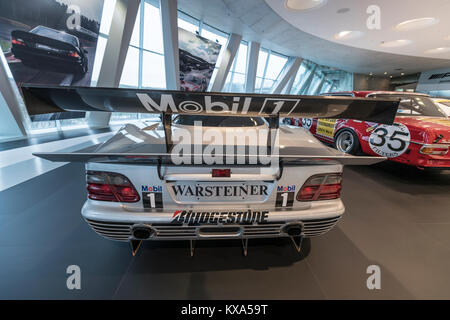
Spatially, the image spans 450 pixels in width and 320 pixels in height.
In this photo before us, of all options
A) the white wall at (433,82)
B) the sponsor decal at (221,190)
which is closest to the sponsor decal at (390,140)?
the sponsor decal at (221,190)

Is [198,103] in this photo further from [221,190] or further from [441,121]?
[441,121]

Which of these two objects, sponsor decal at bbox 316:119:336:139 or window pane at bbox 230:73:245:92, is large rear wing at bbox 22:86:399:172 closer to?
sponsor decal at bbox 316:119:336:139

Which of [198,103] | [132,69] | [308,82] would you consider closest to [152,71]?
[132,69]

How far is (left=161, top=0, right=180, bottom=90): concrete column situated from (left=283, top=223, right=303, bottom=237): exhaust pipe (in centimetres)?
924

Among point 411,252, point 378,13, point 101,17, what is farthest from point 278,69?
point 411,252

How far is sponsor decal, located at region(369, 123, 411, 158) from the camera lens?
2.86 metres

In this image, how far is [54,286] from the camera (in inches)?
48.3

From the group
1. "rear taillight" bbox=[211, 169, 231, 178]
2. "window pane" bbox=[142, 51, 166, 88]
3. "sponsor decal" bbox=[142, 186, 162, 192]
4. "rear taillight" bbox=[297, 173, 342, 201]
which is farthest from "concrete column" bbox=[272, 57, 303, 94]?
"sponsor decal" bbox=[142, 186, 162, 192]

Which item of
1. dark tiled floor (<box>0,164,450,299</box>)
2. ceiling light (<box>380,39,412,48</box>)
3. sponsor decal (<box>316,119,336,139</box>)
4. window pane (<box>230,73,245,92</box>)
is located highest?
ceiling light (<box>380,39,412,48</box>)

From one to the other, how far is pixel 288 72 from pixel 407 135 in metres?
17.2

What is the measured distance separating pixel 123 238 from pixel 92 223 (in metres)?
0.20

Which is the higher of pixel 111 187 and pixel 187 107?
pixel 187 107

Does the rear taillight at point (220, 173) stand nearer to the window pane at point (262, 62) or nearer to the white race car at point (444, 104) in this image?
the white race car at point (444, 104)

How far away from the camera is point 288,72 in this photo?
58.0 ft
